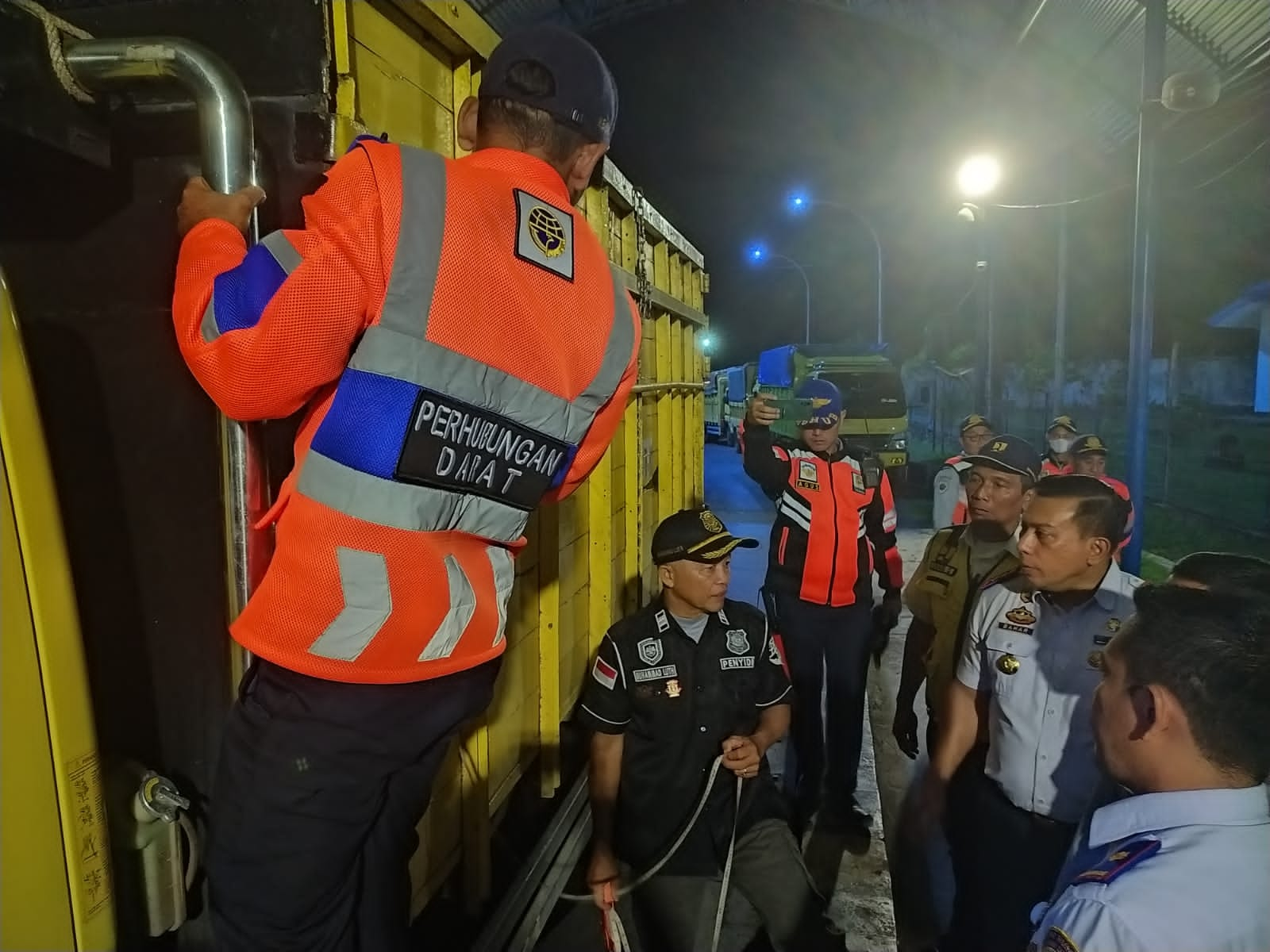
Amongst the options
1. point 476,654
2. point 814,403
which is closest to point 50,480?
point 476,654

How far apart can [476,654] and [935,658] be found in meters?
2.73

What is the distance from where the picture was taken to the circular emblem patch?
1.29 metres

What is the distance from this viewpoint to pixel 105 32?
1.53 m

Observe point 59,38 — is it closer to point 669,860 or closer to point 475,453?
point 475,453

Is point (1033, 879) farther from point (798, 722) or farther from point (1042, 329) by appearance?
point (1042, 329)

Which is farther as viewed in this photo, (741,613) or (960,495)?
(960,495)

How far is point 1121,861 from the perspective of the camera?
4.61 feet

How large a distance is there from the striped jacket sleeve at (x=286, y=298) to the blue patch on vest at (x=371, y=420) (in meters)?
0.05

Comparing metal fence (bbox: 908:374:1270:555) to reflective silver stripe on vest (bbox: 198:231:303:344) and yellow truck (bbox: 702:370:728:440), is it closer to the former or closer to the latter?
reflective silver stripe on vest (bbox: 198:231:303:344)

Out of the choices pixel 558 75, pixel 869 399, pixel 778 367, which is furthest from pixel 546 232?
pixel 778 367

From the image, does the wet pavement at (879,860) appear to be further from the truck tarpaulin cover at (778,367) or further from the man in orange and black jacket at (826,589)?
the truck tarpaulin cover at (778,367)

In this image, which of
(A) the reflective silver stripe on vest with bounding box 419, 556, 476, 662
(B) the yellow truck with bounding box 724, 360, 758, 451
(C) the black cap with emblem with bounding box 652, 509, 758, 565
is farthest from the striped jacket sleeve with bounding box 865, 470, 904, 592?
(B) the yellow truck with bounding box 724, 360, 758, 451

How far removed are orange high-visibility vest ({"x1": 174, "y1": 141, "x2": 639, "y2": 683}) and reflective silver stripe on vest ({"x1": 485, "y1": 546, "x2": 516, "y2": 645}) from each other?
61 millimetres

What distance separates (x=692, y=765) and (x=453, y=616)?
1636 mm
